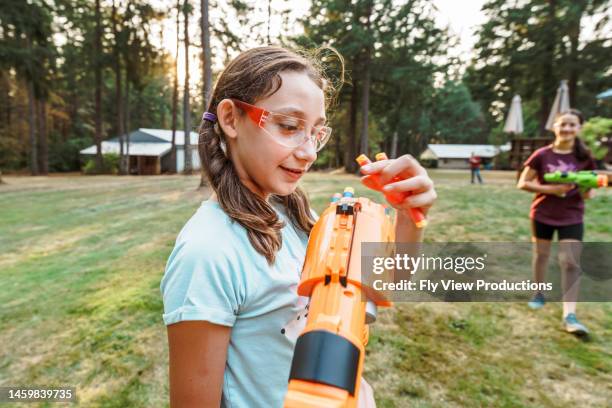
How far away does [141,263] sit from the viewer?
618 cm

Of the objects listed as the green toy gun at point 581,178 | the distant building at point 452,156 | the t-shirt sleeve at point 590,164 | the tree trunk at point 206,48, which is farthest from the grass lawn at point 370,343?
the distant building at point 452,156

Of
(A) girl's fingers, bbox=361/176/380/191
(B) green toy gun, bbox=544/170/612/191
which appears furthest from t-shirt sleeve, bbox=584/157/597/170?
(A) girl's fingers, bbox=361/176/380/191

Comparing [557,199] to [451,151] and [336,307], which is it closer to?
[336,307]

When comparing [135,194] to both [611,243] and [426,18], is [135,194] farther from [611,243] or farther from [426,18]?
[426,18]

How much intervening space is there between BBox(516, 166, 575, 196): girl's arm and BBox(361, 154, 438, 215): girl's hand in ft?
11.6

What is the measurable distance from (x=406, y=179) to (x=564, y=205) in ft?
12.2

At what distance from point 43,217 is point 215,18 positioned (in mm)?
13249

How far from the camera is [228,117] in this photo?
4.43 feet

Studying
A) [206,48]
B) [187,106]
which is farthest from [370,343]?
[187,106]

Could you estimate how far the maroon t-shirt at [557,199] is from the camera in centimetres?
407

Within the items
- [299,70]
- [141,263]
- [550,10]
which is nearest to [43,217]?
[141,263]

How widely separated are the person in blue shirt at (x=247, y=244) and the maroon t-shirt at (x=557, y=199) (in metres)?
3.63

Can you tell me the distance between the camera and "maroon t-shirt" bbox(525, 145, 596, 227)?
4.07 metres

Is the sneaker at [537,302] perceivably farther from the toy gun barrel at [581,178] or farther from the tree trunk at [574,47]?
the tree trunk at [574,47]
